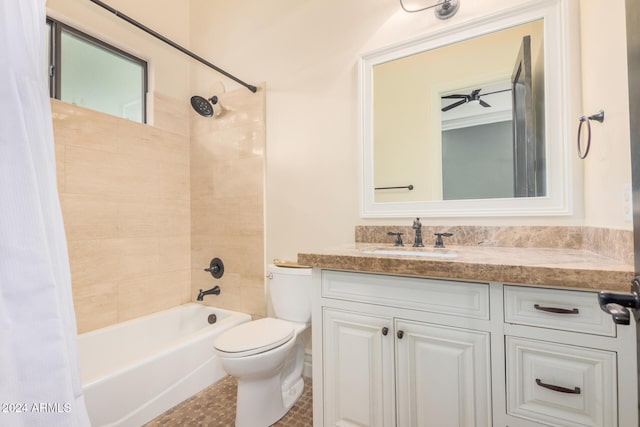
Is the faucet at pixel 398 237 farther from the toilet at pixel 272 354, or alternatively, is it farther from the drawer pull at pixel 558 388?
the drawer pull at pixel 558 388

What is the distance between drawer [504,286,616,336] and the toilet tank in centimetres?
112

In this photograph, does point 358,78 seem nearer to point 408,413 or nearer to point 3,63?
point 3,63

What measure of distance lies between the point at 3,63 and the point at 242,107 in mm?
1802

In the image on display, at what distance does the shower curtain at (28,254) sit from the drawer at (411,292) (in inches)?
33.1

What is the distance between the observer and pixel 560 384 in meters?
0.84

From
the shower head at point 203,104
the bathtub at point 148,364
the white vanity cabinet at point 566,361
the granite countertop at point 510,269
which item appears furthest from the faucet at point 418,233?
the shower head at point 203,104

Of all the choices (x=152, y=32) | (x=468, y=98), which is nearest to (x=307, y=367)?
(x=468, y=98)

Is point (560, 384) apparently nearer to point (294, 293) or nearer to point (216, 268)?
point (294, 293)

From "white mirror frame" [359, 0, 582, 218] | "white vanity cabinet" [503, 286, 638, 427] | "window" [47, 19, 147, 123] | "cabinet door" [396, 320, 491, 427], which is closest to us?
"white vanity cabinet" [503, 286, 638, 427]

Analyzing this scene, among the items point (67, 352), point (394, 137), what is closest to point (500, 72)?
point (394, 137)

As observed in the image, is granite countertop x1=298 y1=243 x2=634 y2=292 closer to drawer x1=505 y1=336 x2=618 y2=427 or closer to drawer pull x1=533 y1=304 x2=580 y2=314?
drawer pull x1=533 y1=304 x2=580 y2=314

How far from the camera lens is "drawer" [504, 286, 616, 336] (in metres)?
0.80

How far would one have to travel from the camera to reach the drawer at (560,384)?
0.79m

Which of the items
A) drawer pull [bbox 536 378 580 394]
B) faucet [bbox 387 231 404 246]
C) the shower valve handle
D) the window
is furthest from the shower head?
drawer pull [bbox 536 378 580 394]
